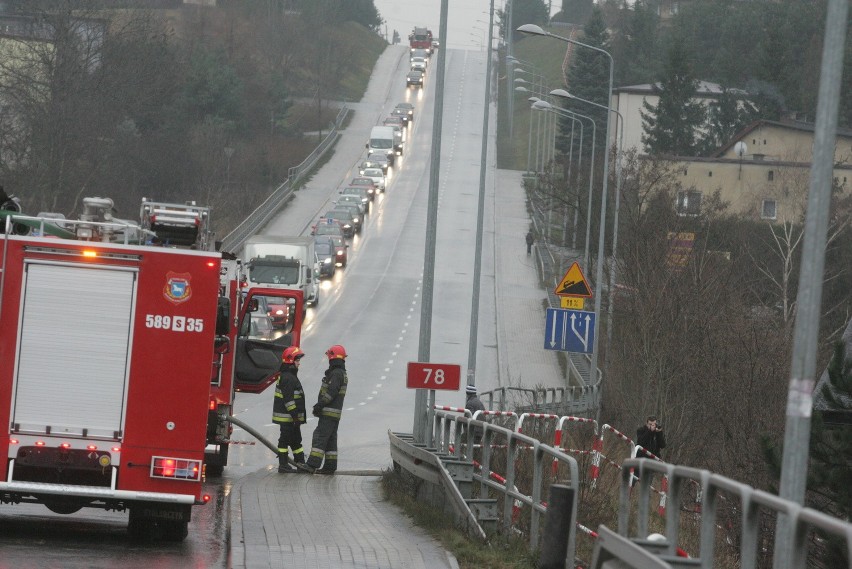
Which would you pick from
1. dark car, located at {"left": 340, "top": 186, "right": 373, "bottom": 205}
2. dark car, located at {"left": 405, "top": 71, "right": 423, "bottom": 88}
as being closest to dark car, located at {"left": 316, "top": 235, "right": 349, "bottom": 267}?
dark car, located at {"left": 340, "top": 186, "right": 373, "bottom": 205}

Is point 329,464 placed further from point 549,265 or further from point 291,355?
point 549,265

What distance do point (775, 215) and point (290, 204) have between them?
2734 cm

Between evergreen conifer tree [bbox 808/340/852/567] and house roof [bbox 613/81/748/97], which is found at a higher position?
house roof [bbox 613/81/748/97]

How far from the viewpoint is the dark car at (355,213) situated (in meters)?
71.7

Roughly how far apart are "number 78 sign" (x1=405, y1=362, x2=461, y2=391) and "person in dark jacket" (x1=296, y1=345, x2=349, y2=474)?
126 cm

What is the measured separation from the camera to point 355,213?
72625 mm

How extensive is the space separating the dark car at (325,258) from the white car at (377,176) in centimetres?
2462

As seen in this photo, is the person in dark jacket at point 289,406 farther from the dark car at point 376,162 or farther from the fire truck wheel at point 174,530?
the dark car at point 376,162

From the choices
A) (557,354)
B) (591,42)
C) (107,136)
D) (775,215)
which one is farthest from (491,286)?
(591,42)

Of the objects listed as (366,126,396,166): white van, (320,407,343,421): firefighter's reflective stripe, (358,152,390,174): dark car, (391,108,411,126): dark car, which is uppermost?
(391,108,411,126): dark car

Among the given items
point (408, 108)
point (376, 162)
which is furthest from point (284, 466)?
point (408, 108)

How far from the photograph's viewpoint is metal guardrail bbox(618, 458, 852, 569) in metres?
5.81

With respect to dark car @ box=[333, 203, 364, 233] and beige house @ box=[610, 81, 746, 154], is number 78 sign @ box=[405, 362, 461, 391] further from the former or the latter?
beige house @ box=[610, 81, 746, 154]

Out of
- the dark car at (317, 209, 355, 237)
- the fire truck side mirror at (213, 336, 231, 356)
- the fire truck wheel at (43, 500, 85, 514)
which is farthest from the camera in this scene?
the dark car at (317, 209, 355, 237)
